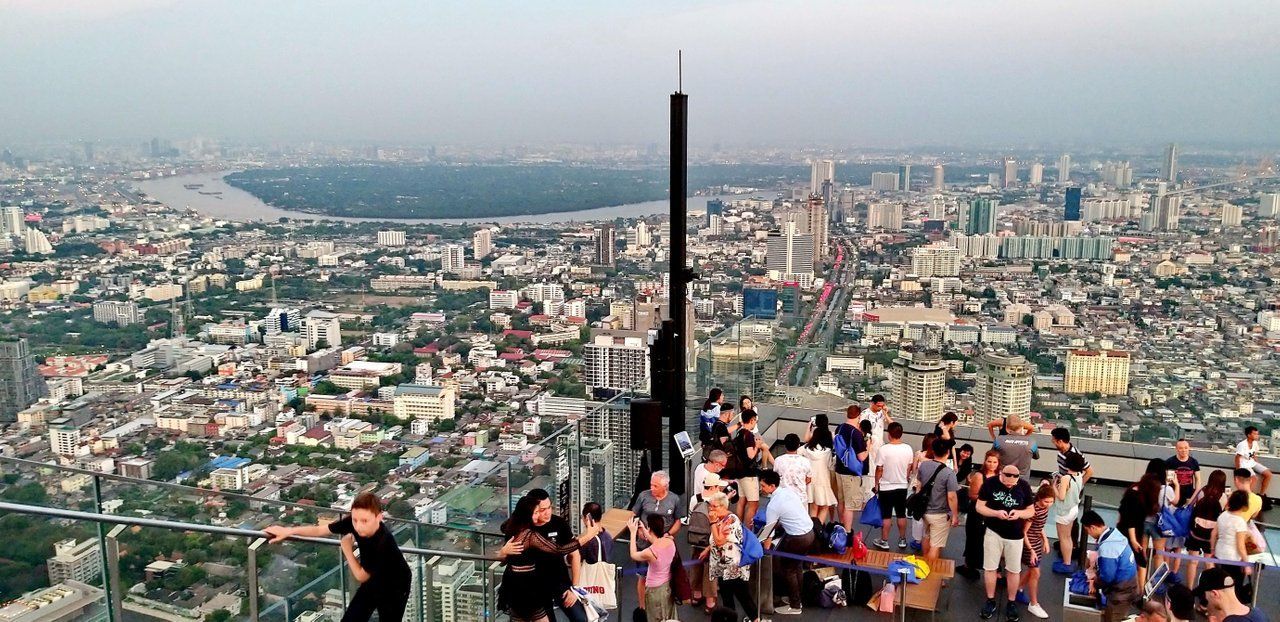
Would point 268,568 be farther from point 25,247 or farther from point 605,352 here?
point 25,247

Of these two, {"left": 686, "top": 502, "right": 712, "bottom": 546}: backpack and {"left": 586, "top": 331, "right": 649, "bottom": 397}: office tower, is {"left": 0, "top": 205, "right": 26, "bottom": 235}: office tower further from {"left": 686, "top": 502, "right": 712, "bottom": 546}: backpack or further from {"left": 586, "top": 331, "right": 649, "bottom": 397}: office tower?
{"left": 686, "top": 502, "right": 712, "bottom": 546}: backpack

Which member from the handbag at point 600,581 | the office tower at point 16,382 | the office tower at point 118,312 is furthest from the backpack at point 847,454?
the office tower at point 118,312

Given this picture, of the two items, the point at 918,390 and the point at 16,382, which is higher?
the point at 918,390

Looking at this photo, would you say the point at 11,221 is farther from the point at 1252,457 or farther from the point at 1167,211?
the point at 1252,457

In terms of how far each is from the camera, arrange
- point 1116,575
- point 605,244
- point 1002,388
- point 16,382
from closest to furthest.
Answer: point 1116,575 → point 1002,388 → point 605,244 → point 16,382

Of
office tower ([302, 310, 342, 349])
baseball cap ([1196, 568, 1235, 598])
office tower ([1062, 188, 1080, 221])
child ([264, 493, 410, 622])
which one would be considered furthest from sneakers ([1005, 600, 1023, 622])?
office tower ([302, 310, 342, 349])

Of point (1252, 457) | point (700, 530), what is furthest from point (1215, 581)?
point (1252, 457)

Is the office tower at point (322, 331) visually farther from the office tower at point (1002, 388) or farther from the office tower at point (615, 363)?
the office tower at point (1002, 388)
